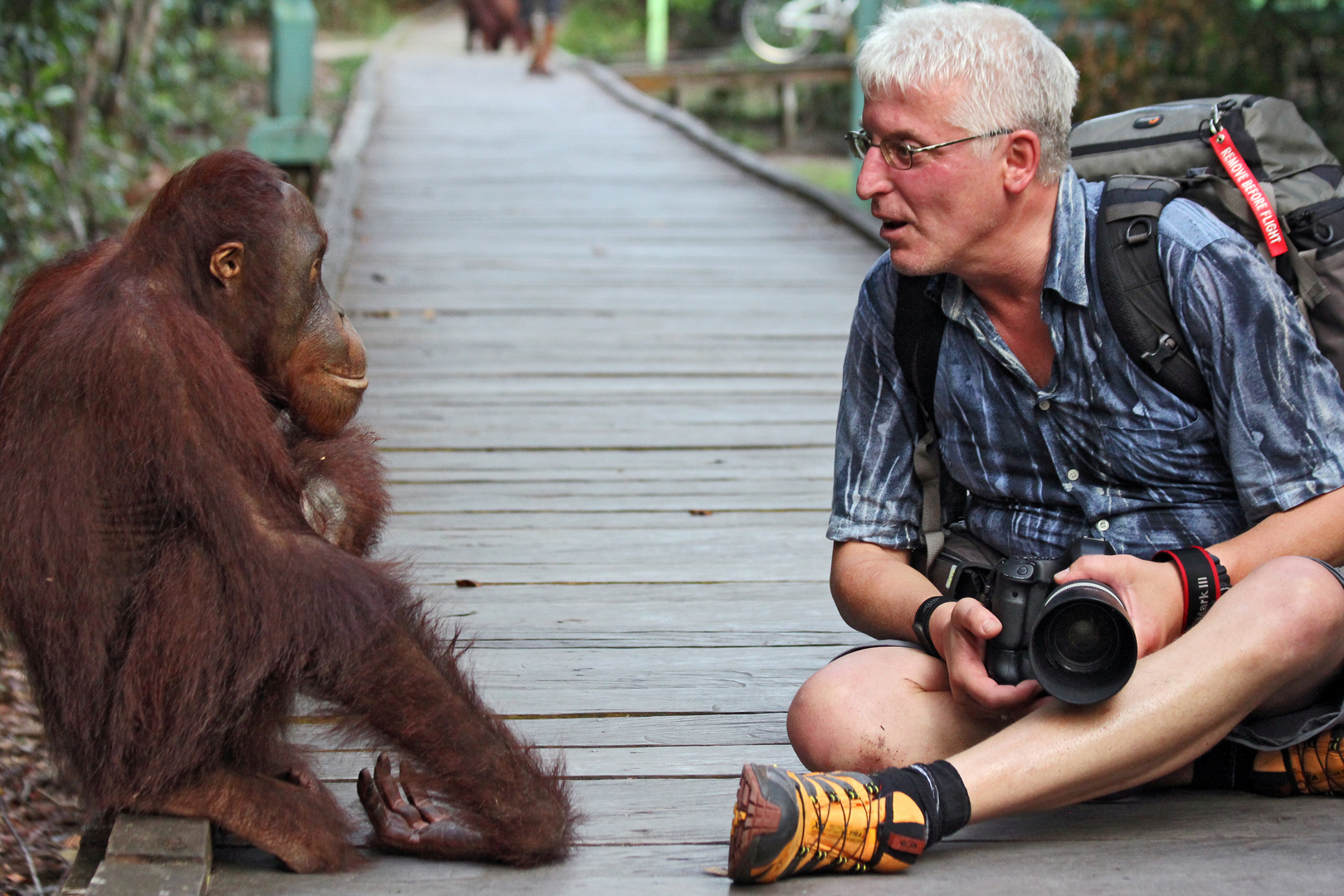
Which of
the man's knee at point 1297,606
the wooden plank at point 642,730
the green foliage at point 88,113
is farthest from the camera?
the green foliage at point 88,113

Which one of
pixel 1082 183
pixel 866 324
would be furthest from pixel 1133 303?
pixel 866 324

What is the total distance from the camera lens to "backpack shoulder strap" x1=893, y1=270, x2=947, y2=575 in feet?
1.44

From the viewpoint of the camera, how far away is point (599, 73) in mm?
13828

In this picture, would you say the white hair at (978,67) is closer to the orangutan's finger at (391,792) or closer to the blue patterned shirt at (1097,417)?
the blue patterned shirt at (1097,417)

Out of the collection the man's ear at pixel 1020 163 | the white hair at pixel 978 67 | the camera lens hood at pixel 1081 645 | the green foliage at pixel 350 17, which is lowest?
the green foliage at pixel 350 17

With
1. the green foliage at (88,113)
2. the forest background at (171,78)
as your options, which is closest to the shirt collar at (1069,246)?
the forest background at (171,78)

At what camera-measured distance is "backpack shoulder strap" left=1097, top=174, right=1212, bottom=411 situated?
2021mm

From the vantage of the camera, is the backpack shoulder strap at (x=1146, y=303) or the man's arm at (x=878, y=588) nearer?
the backpack shoulder strap at (x=1146, y=303)

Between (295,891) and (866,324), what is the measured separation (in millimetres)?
1144

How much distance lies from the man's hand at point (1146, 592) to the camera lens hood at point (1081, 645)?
58 mm

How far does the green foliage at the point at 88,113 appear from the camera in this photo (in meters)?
5.81

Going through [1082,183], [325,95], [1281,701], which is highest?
[1082,183]

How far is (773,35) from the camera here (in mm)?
18656

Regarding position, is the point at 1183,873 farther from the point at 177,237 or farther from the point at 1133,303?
the point at 177,237
